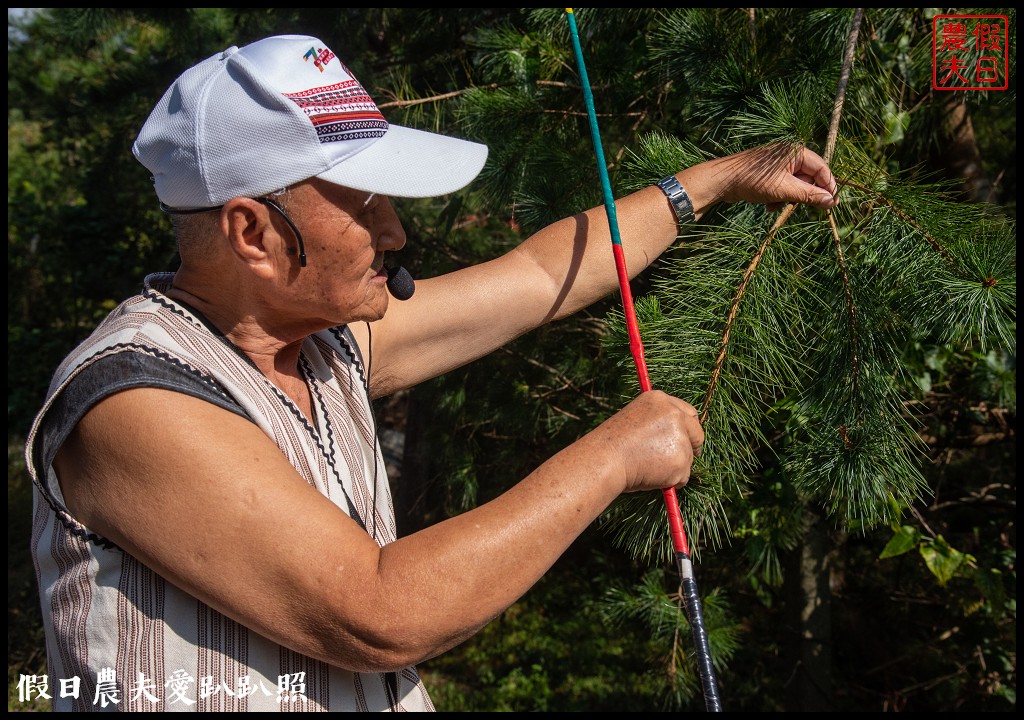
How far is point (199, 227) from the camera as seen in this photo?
1.18 meters

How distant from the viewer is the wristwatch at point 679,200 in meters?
1.53

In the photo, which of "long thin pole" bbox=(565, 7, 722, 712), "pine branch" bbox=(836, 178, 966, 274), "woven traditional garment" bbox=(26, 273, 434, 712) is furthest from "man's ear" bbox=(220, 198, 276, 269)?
"pine branch" bbox=(836, 178, 966, 274)

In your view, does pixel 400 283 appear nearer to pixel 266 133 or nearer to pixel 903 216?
pixel 266 133

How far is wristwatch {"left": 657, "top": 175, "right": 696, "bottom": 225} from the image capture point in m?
1.53

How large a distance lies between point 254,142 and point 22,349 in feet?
19.4

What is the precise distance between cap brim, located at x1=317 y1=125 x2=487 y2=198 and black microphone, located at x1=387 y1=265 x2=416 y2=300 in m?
0.18

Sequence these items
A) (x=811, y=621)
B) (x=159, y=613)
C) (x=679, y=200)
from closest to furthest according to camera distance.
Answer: (x=159, y=613) < (x=679, y=200) < (x=811, y=621)

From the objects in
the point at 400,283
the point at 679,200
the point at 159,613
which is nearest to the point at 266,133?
the point at 400,283

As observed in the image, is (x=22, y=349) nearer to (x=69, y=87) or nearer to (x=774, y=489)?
(x=69, y=87)

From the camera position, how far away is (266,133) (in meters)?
1.11

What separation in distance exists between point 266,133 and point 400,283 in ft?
1.21

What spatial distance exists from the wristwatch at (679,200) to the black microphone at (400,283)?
19.2 inches

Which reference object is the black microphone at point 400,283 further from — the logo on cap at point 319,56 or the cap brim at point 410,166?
the logo on cap at point 319,56

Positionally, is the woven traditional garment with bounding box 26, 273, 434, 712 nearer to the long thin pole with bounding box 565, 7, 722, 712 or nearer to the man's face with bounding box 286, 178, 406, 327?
the man's face with bounding box 286, 178, 406, 327
